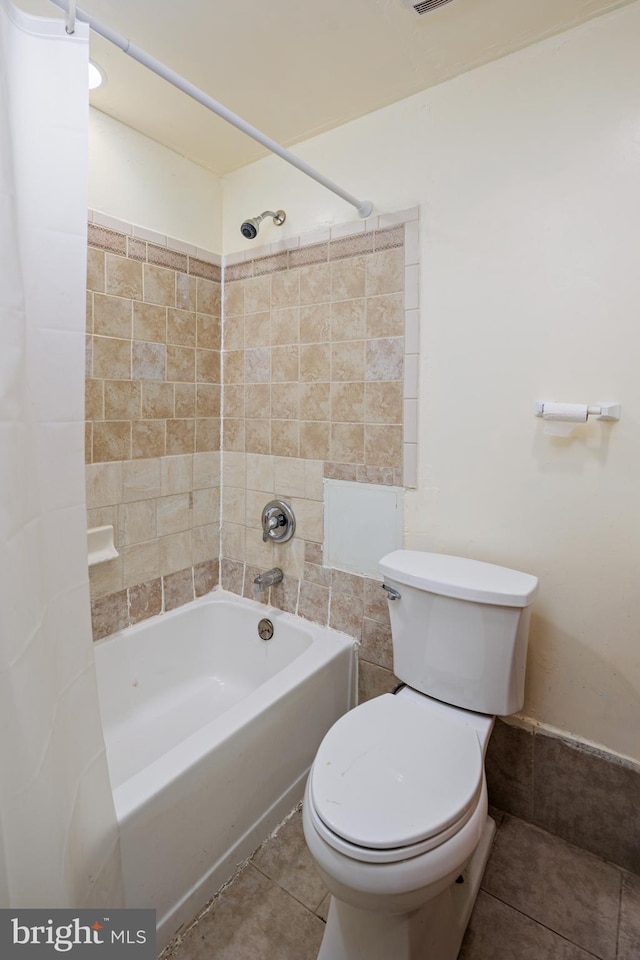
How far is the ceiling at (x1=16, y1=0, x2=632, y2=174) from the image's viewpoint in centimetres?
124

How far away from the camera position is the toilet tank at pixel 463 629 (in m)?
1.29

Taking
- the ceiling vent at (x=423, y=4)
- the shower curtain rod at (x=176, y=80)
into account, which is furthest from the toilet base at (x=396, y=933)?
the ceiling vent at (x=423, y=4)

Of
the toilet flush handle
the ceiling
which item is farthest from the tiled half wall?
the ceiling

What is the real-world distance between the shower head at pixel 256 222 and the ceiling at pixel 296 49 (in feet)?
0.92

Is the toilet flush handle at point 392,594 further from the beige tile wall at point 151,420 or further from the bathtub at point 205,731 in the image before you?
the beige tile wall at point 151,420

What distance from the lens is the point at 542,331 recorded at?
1388mm

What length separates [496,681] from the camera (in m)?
1.30

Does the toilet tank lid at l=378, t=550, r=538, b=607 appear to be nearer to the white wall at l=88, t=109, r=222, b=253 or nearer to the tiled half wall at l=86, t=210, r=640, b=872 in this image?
the tiled half wall at l=86, t=210, r=640, b=872

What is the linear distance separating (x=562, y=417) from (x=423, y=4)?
1.12 meters

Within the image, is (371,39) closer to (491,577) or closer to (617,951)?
(491,577)

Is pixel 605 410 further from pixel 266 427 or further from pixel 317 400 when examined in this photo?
pixel 266 427

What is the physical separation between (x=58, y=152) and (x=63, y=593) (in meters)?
0.80

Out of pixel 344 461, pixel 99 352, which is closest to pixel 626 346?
pixel 344 461

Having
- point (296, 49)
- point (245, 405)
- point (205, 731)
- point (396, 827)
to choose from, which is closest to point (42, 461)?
Result: point (205, 731)
